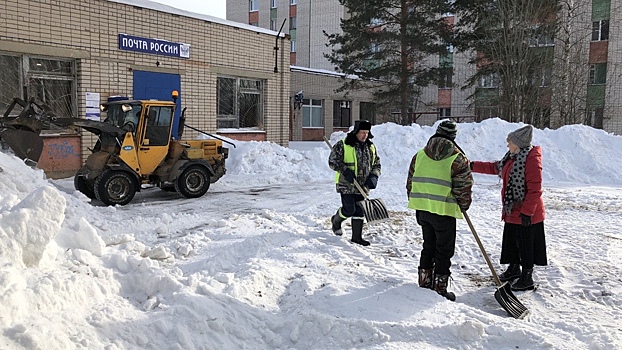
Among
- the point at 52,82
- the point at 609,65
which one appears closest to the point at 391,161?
the point at 52,82

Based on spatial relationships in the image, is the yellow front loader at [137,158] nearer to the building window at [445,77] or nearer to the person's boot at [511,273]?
the person's boot at [511,273]

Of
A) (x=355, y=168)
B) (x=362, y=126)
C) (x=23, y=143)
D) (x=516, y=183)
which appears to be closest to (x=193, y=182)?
(x=23, y=143)

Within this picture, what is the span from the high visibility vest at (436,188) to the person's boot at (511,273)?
1233 millimetres

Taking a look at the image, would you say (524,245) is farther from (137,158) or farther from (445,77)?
(445,77)

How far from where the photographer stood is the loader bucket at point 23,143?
8.38 m

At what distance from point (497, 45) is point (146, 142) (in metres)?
17.1

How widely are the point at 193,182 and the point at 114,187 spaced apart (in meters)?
A: 1.66

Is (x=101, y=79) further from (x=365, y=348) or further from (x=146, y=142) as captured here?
(x=365, y=348)

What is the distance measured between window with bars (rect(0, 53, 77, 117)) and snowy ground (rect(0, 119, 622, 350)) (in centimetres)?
507

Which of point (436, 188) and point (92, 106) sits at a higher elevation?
point (92, 106)

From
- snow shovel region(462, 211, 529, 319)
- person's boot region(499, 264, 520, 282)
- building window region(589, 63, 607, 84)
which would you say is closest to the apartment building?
building window region(589, 63, 607, 84)

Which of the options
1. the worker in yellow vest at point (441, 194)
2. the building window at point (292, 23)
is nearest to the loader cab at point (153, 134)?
the worker in yellow vest at point (441, 194)

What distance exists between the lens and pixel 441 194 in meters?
4.69

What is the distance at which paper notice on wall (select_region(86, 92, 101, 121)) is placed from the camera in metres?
12.6
